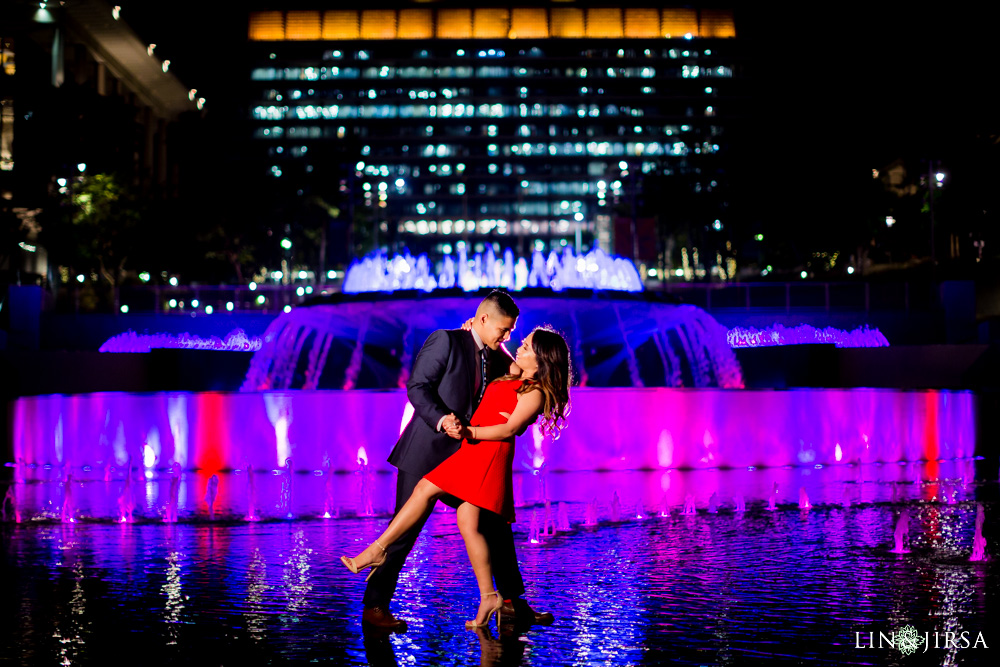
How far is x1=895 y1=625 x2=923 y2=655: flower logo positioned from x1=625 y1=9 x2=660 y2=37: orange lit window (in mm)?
157078

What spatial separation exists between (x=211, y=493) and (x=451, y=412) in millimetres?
5835

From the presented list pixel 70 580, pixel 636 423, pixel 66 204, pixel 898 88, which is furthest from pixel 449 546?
pixel 66 204

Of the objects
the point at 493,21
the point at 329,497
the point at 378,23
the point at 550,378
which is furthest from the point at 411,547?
the point at 378,23

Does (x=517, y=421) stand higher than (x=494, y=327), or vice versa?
(x=494, y=327)

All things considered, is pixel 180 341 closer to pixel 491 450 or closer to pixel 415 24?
pixel 491 450

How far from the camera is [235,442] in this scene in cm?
1288

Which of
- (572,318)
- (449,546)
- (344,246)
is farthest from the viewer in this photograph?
(344,246)

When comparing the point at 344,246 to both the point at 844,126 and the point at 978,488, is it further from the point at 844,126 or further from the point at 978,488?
the point at 978,488

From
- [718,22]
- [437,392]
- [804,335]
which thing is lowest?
[437,392]

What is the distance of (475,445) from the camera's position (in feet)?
18.1

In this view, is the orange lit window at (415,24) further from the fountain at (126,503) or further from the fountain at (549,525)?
the fountain at (549,525)

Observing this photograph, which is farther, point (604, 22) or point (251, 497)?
point (604, 22)

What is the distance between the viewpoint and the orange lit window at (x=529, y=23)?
511 feet

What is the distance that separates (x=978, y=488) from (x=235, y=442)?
7612 millimetres
